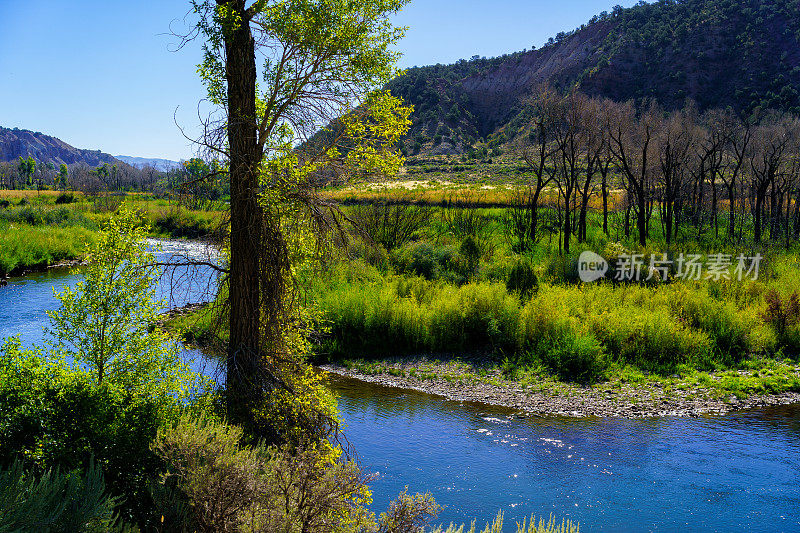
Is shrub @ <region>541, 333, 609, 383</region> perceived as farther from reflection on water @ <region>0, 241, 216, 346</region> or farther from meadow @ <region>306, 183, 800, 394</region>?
reflection on water @ <region>0, 241, 216, 346</region>

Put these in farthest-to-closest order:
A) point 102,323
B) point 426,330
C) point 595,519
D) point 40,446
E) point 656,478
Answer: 1. point 426,330
2. point 656,478
3. point 595,519
4. point 102,323
5. point 40,446

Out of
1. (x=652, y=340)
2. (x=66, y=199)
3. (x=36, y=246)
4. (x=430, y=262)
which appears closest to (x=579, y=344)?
(x=652, y=340)

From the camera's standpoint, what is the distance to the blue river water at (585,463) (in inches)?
330

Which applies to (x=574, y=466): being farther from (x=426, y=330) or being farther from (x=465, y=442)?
(x=426, y=330)

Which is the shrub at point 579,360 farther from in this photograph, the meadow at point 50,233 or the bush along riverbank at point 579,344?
the meadow at point 50,233

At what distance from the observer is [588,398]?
43.6 ft

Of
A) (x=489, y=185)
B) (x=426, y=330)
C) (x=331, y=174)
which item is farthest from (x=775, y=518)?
(x=489, y=185)

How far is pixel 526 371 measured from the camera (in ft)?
49.0

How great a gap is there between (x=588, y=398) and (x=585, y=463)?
11.6 ft

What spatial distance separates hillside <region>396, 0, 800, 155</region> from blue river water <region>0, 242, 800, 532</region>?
181ft

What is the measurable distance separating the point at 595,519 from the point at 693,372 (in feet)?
26.8

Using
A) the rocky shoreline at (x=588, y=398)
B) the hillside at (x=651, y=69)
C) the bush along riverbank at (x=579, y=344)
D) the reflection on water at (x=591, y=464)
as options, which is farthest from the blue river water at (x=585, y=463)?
the hillside at (x=651, y=69)

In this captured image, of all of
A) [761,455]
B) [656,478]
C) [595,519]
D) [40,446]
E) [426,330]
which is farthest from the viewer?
[426,330]

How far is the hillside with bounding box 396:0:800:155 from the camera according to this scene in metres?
64.9
